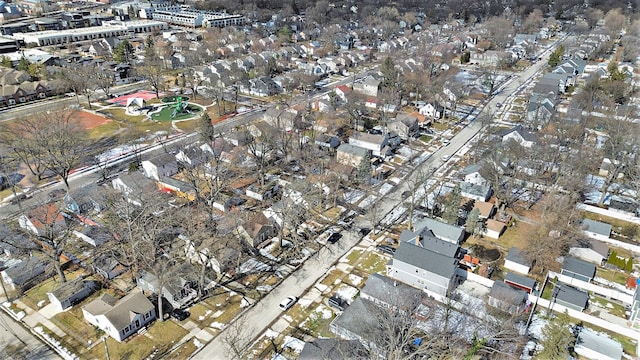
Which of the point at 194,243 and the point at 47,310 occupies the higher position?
the point at 194,243

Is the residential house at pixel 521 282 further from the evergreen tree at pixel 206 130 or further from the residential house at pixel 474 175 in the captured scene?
the evergreen tree at pixel 206 130

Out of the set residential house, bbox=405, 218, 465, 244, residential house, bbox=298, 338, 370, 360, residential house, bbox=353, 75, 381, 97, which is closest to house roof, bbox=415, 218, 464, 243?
residential house, bbox=405, 218, 465, 244

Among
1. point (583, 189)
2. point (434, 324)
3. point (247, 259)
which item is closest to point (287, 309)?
point (247, 259)

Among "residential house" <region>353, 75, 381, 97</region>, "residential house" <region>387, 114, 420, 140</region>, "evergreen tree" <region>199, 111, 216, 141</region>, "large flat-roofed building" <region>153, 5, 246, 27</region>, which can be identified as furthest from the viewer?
"large flat-roofed building" <region>153, 5, 246, 27</region>

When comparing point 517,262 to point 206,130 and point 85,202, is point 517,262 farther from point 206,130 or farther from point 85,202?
point 85,202

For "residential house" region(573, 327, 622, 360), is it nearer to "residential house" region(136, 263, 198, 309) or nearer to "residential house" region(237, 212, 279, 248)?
"residential house" region(237, 212, 279, 248)

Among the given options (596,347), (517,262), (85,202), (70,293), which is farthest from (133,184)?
(596,347)

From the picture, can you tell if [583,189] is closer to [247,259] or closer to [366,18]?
[247,259]
